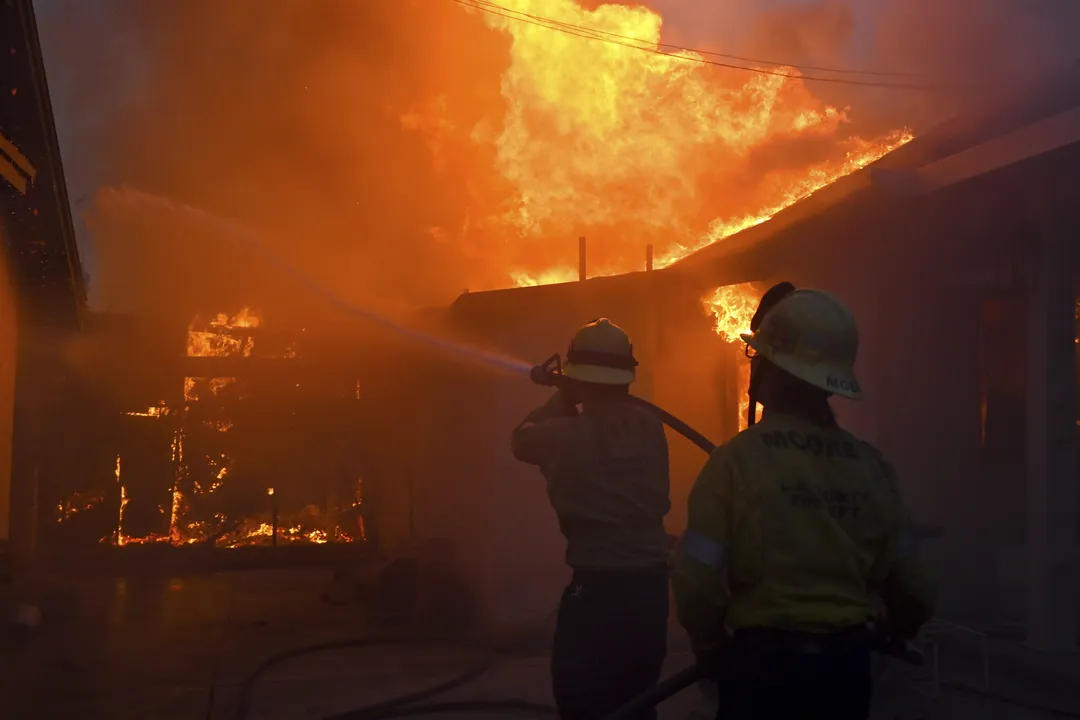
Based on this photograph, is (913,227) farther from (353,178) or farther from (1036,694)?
(353,178)

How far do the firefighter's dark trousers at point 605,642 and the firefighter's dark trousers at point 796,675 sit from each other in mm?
1176

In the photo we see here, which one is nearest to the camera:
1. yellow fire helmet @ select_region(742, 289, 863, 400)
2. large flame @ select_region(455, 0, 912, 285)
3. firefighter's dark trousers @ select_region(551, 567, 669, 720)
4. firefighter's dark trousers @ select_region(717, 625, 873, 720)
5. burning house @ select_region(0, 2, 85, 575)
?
firefighter's dark trousers @ select_region(717, 625, 873, 720)

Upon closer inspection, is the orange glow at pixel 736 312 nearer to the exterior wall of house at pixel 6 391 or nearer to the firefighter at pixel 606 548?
the firefighter at pixel 606 548

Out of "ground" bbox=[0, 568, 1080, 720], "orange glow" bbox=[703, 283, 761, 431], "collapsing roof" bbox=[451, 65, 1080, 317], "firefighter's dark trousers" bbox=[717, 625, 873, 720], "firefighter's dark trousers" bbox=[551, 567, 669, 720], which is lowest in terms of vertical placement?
"ground" bbox=[0, 568, 1080, 720]

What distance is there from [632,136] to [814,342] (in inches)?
598

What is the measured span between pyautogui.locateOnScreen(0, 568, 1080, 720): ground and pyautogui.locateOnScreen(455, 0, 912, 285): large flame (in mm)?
7998

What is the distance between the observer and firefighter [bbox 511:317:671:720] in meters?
3.42

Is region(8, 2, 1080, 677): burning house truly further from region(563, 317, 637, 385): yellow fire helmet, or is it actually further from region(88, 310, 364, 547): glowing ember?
region(563, 317, 637, 385): yellow fire helmet

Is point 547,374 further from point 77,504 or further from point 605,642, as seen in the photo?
point 77,504

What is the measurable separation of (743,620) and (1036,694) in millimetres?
4547

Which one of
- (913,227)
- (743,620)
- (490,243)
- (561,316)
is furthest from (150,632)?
(490,243)

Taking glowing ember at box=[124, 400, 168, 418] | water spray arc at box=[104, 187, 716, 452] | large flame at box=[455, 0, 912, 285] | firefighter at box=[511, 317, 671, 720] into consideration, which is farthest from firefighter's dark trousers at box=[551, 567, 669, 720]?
large flame at box=[455, 0, 912, 285]

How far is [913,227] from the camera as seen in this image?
7.07 m

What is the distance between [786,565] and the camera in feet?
7.32
